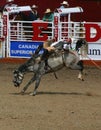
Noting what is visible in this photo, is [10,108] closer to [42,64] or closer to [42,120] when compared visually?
[42,120]

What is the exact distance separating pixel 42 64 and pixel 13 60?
780cm

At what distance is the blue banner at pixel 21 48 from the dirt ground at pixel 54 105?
3461mm

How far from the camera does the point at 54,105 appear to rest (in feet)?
41.4

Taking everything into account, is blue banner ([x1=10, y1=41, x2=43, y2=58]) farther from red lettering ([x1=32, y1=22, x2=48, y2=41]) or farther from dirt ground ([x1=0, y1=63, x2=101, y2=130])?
dirt ground ([x1=0, y1=63, x2=101, y2=130])

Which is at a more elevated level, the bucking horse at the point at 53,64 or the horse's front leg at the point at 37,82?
the bucking horse at the point at 53,64

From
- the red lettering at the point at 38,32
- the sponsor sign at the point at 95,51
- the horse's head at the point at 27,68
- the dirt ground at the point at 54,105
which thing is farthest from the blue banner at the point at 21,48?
the horse's head at the point at 27,68

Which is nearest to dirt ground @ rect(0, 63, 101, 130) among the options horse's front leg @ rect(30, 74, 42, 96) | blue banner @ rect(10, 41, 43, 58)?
horse's front leg @ rect(30, 74, 42, 96)

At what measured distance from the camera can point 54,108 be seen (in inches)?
480

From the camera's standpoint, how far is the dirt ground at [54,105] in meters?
10.2

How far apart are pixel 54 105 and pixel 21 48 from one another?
31.7 ft

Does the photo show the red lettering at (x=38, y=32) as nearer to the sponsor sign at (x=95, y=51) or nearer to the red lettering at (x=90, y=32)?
the red lettering at (x=90, y=32)

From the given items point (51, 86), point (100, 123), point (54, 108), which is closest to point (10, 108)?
point (54, 108)

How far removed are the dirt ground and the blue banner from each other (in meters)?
3.46

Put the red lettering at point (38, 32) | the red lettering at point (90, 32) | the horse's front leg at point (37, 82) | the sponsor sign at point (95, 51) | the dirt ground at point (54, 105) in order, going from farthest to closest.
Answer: the red lettering at point (38, 32), the red lettering at point (90, 32), the sponsor sign at point (95, 51), the horse's front leg at point (37, 82), the dirt ground at point (54, 105)
